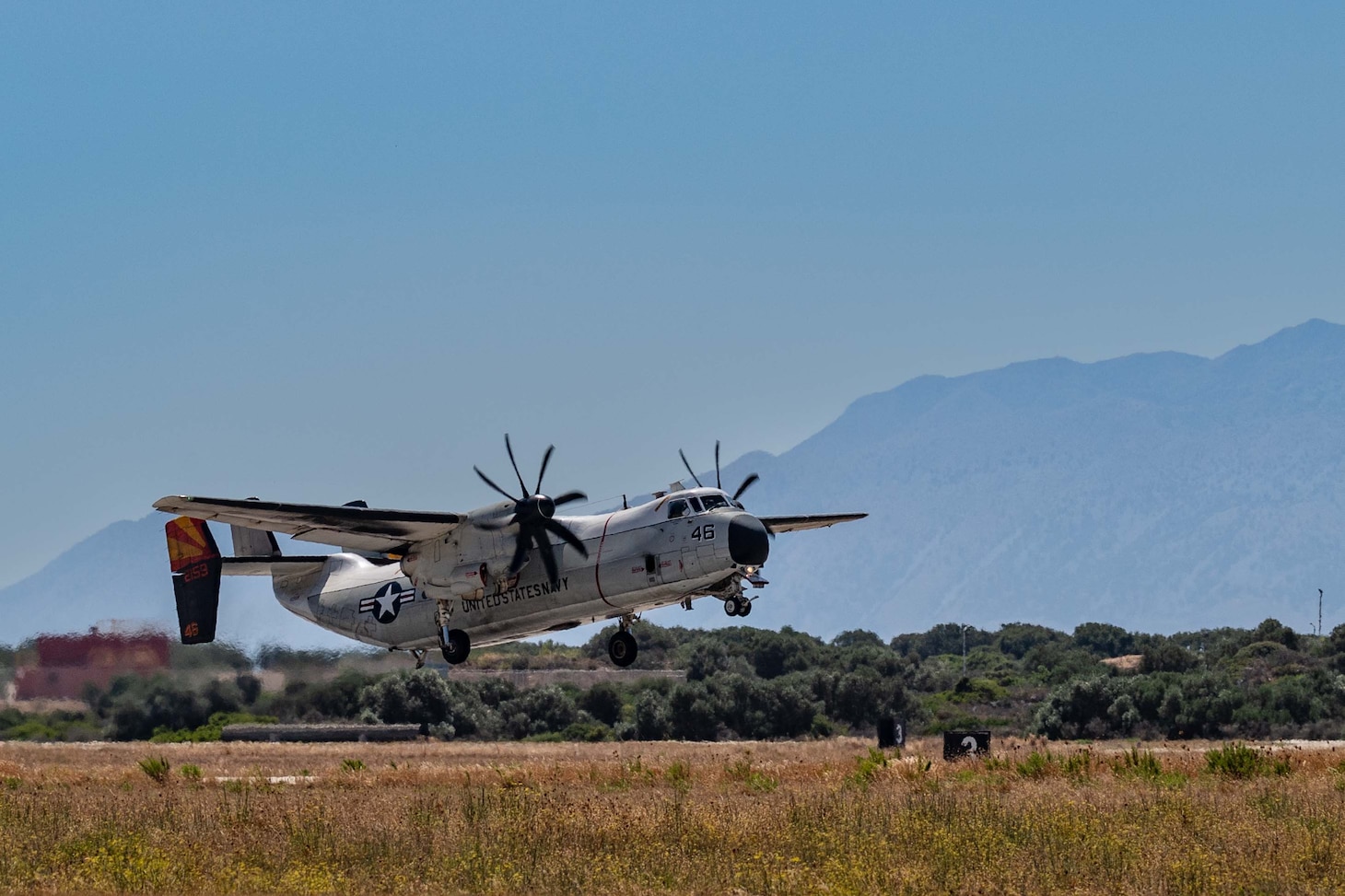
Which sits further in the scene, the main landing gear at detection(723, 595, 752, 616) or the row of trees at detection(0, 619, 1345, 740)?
the row of trees at detection(0, 619, 1345, 740)

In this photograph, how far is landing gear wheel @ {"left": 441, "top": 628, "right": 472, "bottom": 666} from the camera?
39750 mm

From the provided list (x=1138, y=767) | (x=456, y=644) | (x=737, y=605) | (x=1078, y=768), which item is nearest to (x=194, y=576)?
(x=456, y=644)

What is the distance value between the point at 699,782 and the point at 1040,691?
52153 millimetres

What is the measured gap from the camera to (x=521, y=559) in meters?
37.2

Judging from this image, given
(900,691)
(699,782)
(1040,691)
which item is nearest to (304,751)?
(699,782)

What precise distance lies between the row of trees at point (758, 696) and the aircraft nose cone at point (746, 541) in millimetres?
21580

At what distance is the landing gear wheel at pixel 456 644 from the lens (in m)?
39.8

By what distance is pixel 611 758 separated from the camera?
144 ft

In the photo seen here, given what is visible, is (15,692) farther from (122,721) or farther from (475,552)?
(475,552)

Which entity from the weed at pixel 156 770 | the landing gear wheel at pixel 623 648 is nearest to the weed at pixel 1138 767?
the landing gear wheel at pixel 623 648

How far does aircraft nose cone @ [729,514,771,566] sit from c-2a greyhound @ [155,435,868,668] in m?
0.03

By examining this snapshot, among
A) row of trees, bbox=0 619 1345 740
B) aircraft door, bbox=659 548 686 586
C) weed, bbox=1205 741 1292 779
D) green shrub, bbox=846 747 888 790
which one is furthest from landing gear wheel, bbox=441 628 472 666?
weed, bbox=1205 741 1292 779

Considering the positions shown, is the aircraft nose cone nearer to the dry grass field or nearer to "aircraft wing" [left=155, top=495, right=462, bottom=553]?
the dry grass field

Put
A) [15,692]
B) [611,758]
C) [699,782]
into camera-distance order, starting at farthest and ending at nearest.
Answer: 1. [15,692]
2. [611,758]
3. [699,782]
